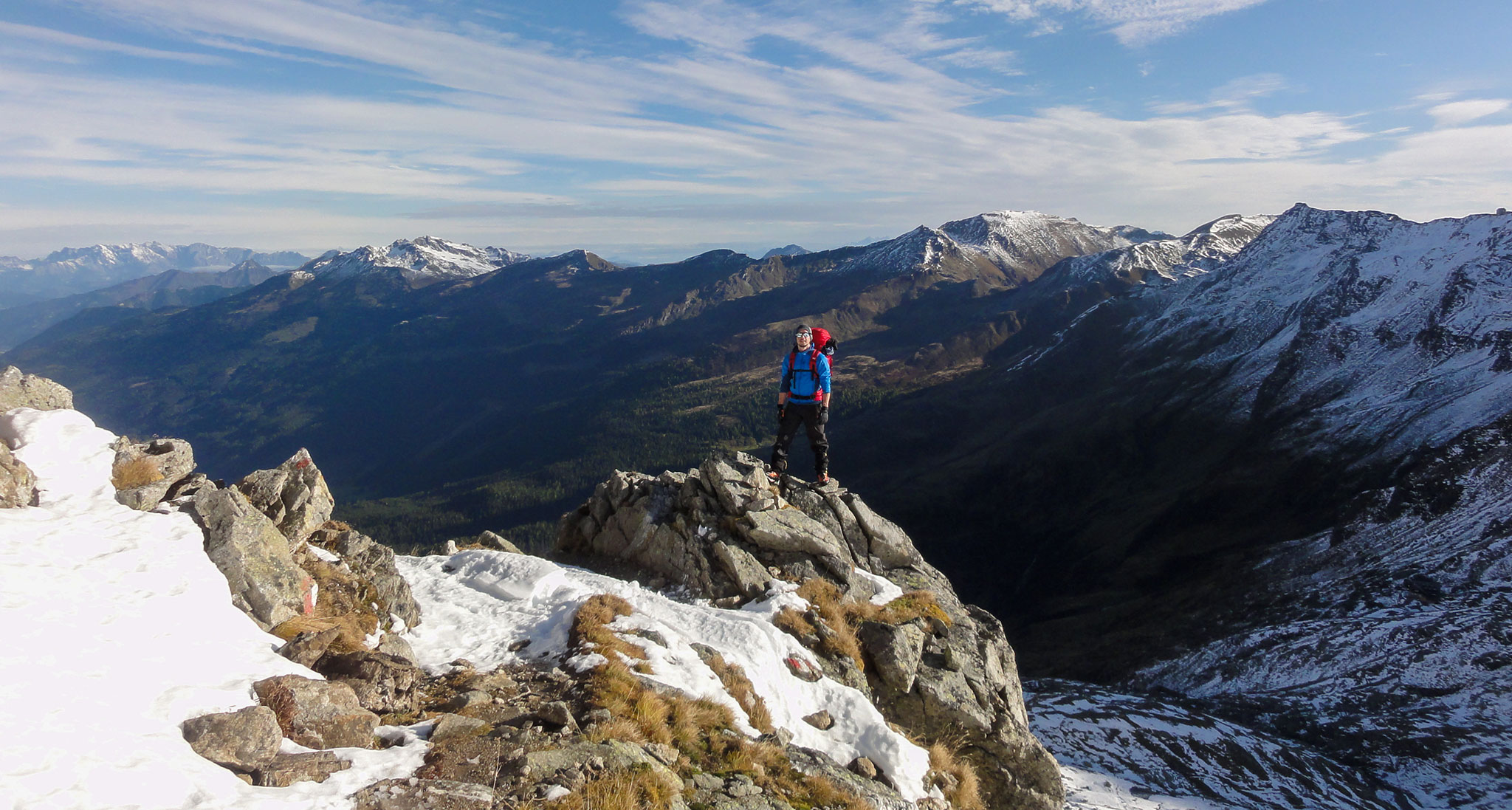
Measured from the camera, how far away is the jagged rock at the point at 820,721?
18562 millimetres

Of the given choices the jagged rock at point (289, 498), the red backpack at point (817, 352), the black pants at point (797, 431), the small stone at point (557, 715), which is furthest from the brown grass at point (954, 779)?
the jagged rock at point (289, 498)

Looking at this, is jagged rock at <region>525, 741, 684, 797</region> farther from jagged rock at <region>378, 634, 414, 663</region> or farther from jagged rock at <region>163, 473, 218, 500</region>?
jagged rock at <region>163, 473, 218, 500</region>

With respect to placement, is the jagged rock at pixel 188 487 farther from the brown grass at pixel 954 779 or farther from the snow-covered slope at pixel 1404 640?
the snow-covered slope at pixel 1404 640

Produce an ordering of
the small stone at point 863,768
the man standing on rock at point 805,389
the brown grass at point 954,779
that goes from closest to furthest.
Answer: the small stone at point 863,768
the brown grass at point 954,779
the man standing on rock at point 805,389

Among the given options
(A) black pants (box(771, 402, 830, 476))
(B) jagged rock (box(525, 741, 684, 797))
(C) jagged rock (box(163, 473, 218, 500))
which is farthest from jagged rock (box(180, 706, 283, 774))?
(A) black pants (box(771, 402, 830, 476))

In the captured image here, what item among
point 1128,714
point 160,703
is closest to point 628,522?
point 160,703

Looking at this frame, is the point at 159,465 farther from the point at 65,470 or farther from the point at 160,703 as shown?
the point at 160,703

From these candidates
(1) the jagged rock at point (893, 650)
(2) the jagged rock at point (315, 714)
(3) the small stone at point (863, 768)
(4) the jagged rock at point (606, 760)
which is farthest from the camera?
(1) the jagged rock at point (893, 650)

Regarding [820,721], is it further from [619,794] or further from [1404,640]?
[1404,640]

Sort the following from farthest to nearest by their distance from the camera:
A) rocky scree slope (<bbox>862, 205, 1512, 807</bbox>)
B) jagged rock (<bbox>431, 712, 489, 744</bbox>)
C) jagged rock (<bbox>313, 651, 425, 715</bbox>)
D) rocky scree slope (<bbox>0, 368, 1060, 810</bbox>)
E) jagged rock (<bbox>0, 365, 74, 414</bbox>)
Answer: rocky scree slope (<bbox>862, 205, 1512, 807</bbox>), jagged rock (<bbox>0, 365, 74, 414</bbox>), jagged rock (<bbox>313, 651, 425, 715</bbox>), jagged rock (<bbox>431, 712, 489, 744</bbox>), rocky scree slope (<bbox>0, 368, 1060, 810</bbox>)

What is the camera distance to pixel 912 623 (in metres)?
24.2

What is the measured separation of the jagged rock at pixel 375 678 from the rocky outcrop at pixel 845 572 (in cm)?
1140

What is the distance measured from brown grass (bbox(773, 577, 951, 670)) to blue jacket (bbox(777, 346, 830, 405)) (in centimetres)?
685

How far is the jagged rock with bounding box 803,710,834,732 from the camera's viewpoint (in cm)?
1856
